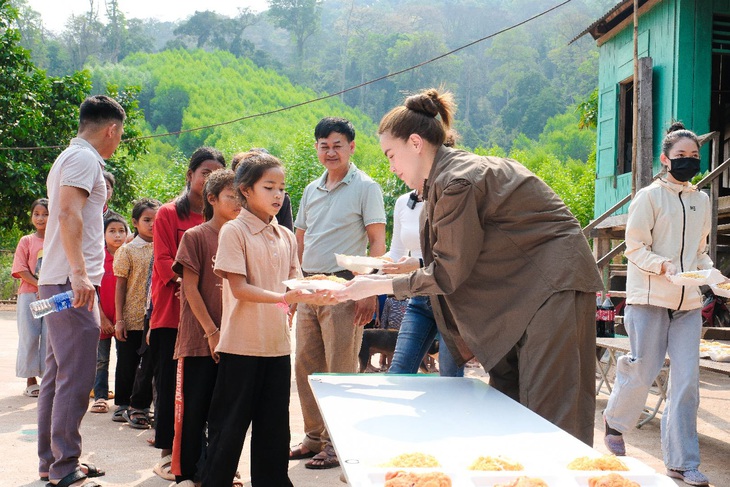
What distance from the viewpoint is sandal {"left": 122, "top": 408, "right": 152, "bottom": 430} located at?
Answer: 20.9 ft

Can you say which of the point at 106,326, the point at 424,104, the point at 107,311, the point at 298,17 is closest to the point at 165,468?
the point at 106,326

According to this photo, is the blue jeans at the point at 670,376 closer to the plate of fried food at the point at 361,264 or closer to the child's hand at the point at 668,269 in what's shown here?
the child's hand at the point at 668,269

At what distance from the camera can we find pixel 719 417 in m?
7.41

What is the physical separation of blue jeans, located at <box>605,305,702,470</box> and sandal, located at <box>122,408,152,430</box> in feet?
11.8

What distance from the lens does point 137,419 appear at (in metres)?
6.39

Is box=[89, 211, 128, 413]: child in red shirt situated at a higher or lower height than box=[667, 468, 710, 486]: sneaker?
higher

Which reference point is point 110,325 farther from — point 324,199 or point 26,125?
point 26,125

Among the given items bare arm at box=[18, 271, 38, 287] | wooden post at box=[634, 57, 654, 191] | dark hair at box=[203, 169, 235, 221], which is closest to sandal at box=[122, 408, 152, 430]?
bare arm at box=[18, 271, 38, 287]

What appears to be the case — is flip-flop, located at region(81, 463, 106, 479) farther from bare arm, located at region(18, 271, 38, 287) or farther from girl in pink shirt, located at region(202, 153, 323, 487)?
bare arm, located at region(18, 271, 38, 287)

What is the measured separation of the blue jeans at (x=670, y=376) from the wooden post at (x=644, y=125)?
6.50m

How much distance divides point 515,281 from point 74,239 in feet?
8.09

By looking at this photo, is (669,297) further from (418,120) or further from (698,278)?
(418,120)

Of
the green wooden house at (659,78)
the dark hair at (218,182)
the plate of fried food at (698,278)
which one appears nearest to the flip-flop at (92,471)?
the dark hair at (218,182)

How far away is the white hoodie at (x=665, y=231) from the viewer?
5.20 metres
